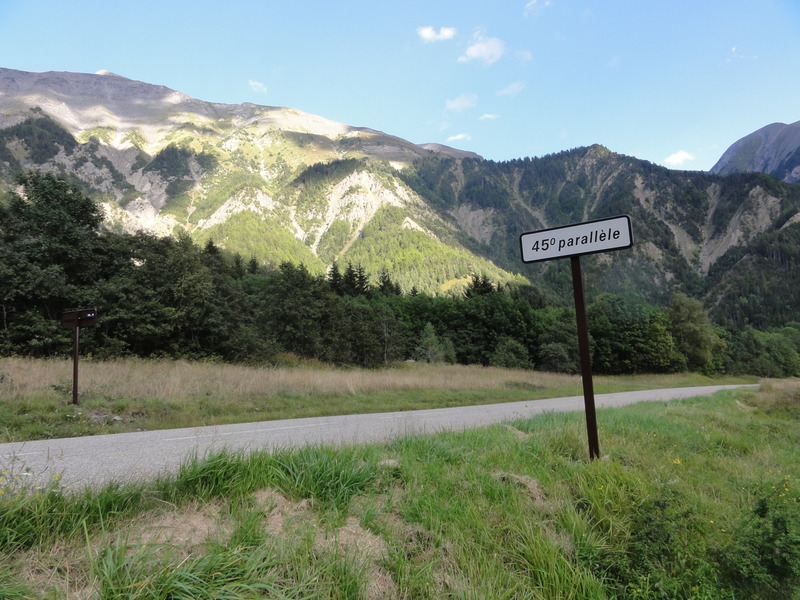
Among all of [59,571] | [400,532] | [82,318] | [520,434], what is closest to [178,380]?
[82,318]

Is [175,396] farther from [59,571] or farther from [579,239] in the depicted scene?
[579,239]

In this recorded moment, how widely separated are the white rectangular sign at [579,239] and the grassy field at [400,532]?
220cm

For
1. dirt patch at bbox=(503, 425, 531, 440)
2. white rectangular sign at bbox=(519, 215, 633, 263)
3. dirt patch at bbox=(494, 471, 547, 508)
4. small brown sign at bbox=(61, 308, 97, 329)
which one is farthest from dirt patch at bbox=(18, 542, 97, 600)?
small brown sign at bbox=(61, 308, 97, 329)

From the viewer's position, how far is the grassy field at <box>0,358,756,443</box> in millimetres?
9094

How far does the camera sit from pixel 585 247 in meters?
4.51

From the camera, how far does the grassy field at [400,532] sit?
7.28ft

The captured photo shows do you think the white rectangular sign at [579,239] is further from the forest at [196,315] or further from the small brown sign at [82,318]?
the forest at [196,315]

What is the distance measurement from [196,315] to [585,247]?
26156 millimetres

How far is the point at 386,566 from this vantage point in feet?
8.41

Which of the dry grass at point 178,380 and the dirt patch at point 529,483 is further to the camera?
the dry grass at point 178,380

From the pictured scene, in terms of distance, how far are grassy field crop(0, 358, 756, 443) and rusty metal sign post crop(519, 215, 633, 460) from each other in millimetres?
8358

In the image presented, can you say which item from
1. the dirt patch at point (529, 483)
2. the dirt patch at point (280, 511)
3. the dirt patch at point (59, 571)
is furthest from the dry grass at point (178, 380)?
the dirt patch at point (529, 483)

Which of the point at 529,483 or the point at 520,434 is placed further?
the point at 520,434

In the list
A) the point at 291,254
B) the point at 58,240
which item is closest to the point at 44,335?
the point at 58,240
